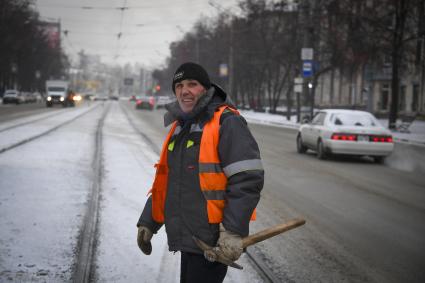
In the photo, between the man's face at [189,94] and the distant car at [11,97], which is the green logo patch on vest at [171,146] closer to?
the man's face at [189,94]

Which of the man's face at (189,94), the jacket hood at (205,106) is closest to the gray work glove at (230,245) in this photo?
the jacket hood at (205,106)

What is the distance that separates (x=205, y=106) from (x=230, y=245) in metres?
0.77

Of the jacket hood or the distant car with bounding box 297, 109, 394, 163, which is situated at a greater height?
the jacket hood

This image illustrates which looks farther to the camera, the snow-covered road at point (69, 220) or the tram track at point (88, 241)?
the snow-covered road at point (69, 220)

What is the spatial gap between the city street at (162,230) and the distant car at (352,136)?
4.00 feet

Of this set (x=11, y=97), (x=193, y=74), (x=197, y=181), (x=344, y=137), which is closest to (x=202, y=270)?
(x=197, y=181)

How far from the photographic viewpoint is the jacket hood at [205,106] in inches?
123

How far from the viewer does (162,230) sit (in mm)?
6664

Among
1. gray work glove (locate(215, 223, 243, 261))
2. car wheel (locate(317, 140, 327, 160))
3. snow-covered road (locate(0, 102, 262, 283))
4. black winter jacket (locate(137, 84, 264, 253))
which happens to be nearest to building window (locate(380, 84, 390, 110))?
car wheel (locate(317, 140, 327, 160))

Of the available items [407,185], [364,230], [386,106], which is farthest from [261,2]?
[364,230]

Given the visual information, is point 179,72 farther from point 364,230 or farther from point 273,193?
point 273,193

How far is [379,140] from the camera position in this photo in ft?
49.0

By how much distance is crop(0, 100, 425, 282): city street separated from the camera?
202 inches

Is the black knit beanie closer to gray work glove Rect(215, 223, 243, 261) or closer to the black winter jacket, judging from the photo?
the black winter jacket
